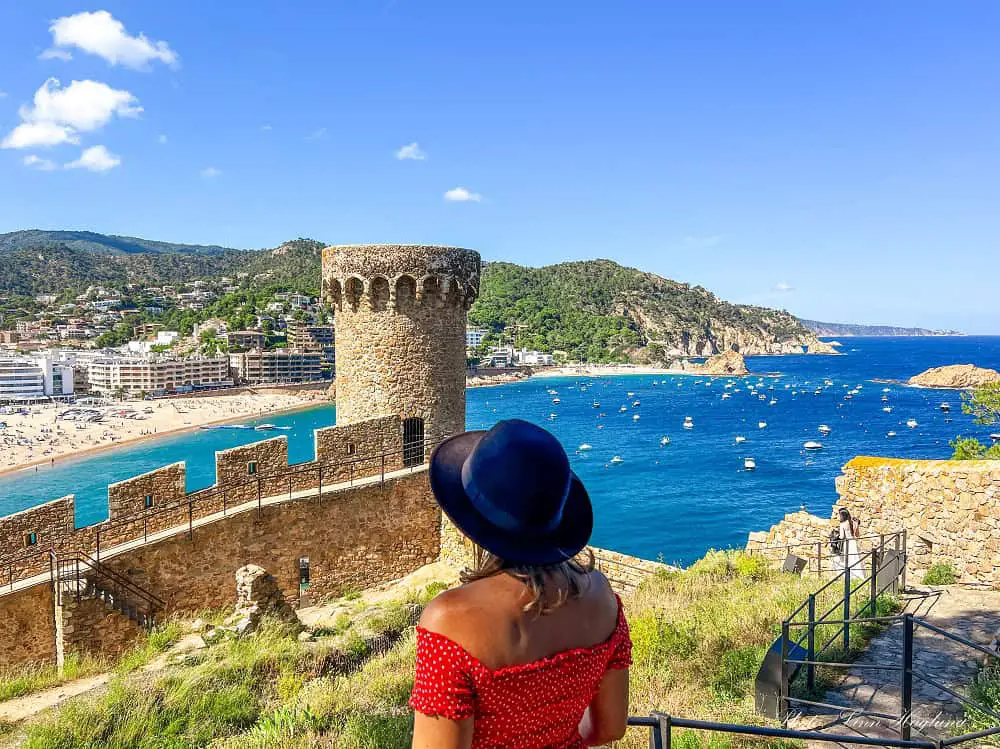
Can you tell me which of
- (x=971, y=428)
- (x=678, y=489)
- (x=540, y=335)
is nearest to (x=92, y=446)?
(x=678, y=489)

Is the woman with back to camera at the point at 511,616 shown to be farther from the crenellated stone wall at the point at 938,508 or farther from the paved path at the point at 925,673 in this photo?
the crenellated stone wall at the point at 938,508

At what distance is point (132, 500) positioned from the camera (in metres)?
10.0

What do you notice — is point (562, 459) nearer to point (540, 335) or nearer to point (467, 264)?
point (467, 264)

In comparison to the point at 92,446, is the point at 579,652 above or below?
above

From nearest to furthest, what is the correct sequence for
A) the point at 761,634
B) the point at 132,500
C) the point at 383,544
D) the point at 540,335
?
the point at 761,634 → the point at 132,500 → the point at 383,544 → the point at 540,335

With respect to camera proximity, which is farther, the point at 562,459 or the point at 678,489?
the point at 678,489

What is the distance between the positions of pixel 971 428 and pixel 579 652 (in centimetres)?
7600

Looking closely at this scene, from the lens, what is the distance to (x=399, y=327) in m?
12.5

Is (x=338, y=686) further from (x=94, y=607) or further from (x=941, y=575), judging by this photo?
(x=941, y=575)

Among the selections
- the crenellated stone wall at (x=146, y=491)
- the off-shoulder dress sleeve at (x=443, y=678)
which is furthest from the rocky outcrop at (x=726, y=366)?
the off-shoulder dress sleeve at (x=443, y=678)

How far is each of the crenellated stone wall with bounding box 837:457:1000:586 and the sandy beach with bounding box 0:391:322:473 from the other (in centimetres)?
5912

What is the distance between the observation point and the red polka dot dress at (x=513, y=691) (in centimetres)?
160

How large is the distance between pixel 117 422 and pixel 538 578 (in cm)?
8293

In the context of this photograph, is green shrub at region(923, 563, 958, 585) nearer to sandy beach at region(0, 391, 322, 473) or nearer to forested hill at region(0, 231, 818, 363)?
sandy beach at region(0, 391, 322, 473)
